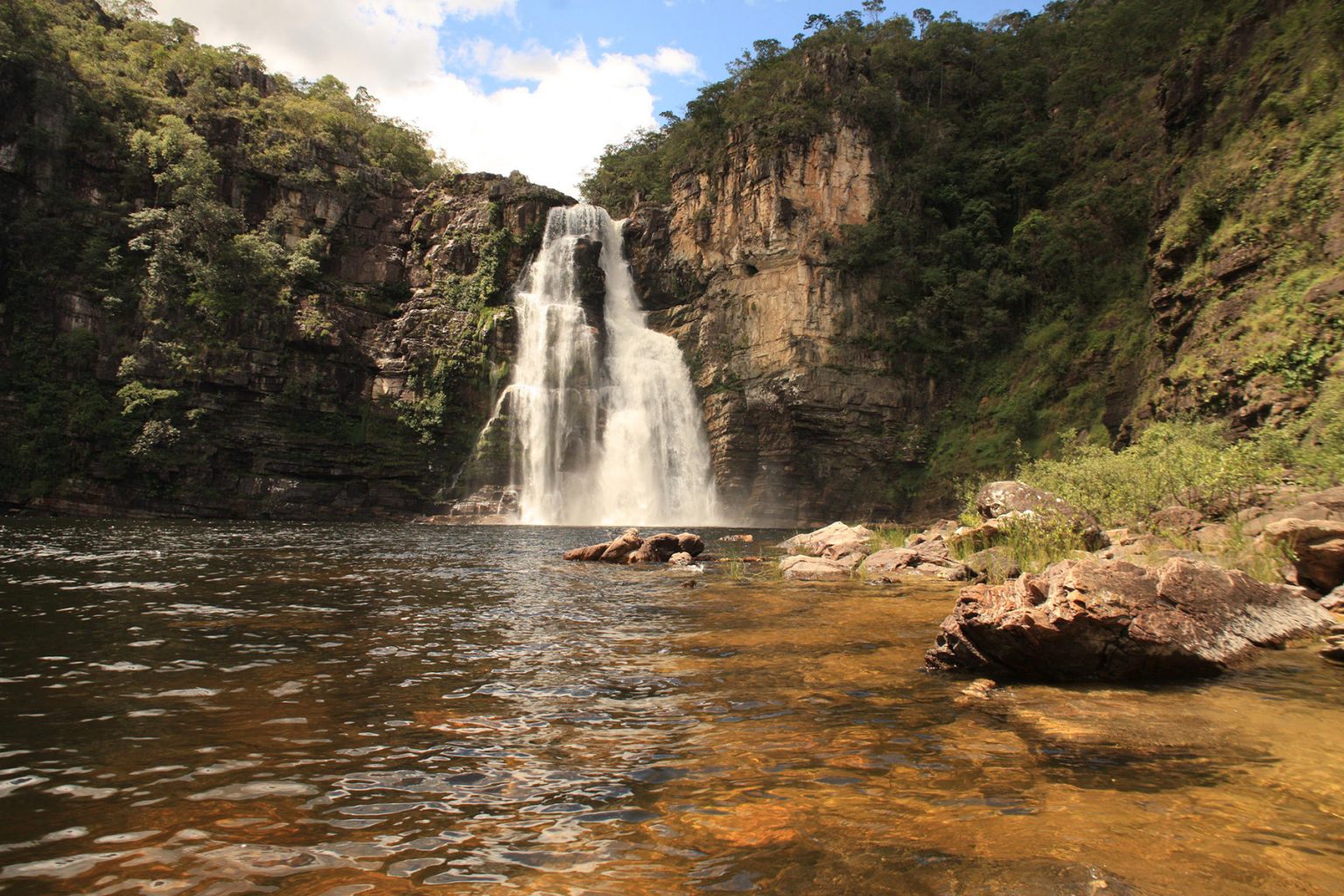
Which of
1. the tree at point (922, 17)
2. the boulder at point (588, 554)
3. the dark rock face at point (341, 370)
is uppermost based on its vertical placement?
the tree at point (922, 17)

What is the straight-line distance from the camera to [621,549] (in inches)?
693

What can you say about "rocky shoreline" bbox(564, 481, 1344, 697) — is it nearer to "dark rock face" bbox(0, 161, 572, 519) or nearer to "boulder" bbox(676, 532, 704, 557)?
"boulder" bbox(676, 532, 704, 557)

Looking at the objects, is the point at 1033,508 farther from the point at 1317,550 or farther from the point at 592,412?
the point at 592,412

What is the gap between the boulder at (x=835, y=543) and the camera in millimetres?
17234

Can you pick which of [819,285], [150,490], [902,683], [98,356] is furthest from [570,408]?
[902,683]

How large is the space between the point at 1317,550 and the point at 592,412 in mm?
37092

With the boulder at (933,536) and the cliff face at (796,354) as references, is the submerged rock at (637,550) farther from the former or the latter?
the cliff face at (796,354)

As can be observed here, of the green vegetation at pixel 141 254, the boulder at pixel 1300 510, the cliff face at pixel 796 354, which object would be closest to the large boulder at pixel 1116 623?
the boulder at pixel 1300 510

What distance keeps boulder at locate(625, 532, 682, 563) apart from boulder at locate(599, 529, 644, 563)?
0.11m

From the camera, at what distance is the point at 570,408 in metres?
42.3

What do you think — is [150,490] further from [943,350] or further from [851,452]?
[943,350]

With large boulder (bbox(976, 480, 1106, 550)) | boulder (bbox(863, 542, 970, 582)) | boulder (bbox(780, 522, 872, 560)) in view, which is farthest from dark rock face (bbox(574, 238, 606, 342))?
large boulder (bbox(976, 480, 1106, 550))

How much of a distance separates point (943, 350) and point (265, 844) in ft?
141

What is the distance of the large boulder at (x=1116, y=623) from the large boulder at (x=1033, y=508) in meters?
4.78
